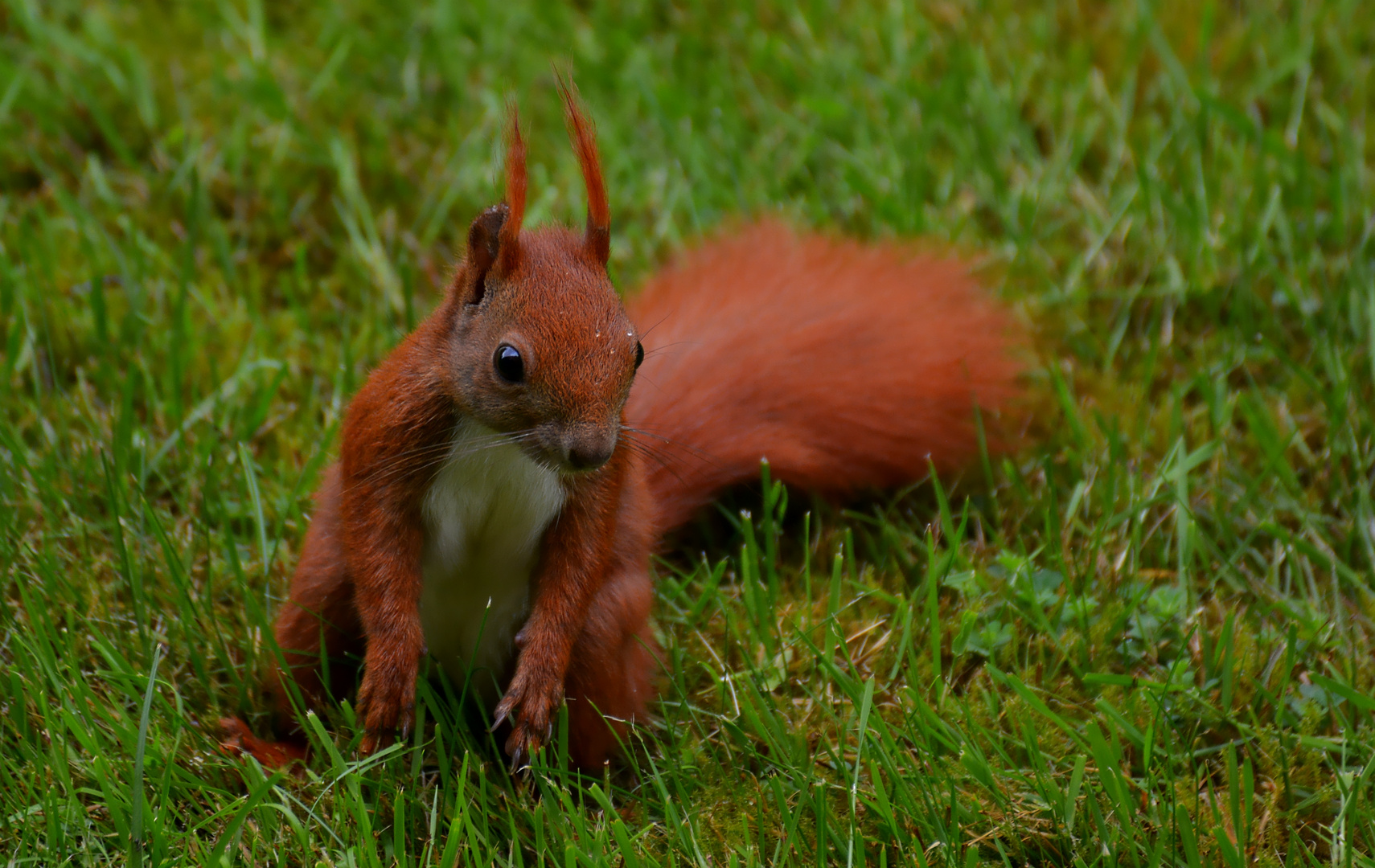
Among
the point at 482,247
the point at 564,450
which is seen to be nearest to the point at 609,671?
the point at 564,450

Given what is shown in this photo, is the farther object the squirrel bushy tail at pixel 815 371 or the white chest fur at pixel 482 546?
the squirrel bushy tail at pixel 815 371

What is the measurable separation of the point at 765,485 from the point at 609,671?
475 mm

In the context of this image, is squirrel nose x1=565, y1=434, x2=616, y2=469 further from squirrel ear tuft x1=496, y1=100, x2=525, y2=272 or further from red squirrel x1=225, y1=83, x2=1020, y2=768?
squirrel ear tuft x1=496, y1=100, x2=525, y2=272

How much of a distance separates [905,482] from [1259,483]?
68 cm

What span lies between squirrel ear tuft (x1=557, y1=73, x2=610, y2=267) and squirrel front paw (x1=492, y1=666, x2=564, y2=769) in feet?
2.00

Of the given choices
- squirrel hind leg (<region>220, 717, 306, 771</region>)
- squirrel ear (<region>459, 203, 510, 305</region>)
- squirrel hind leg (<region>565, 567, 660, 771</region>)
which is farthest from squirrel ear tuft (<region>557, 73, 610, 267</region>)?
squirrel hind leg (<region>220, 717, 306, 771</region>)

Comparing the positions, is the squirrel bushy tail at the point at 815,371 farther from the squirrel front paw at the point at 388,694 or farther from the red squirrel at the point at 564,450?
the squirrel front paw at the point at 388,694

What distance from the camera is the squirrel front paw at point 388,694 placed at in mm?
1986

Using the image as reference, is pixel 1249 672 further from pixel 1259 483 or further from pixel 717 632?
pixel 717 632

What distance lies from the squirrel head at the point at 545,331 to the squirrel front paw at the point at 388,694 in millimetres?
382

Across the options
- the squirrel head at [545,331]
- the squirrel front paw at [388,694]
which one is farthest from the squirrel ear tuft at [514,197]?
the squirrel front paw at [388,694]

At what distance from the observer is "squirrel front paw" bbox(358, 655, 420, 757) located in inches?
78.2

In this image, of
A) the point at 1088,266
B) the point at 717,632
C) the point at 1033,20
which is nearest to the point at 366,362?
the point at 717,632

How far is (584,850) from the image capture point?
1.91 m
